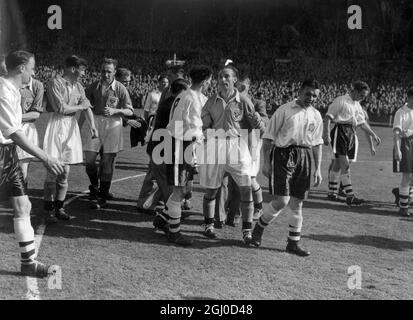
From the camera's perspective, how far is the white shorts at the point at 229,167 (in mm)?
6758

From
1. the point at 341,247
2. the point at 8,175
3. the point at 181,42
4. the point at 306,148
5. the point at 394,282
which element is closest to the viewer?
the point at 8,175

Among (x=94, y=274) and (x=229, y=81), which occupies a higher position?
(x=229, y=81)

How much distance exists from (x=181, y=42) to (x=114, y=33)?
528cm

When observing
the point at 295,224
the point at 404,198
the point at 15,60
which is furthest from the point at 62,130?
the point at 404,198

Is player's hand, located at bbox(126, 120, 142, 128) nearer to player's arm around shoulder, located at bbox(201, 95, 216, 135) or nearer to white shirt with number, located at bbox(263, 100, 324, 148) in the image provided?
player's arm around shoulder, located at bbox(201, 95, 216, 135)

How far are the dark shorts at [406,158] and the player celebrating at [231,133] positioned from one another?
3085 mm

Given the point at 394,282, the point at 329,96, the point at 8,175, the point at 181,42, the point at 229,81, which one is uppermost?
the point at 181,42

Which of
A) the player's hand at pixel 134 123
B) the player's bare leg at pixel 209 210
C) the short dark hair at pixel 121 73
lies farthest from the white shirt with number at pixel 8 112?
the short dark hair at pixel 121 73

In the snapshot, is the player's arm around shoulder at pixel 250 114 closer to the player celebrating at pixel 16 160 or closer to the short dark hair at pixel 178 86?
the short dark hair at pixel 178 86

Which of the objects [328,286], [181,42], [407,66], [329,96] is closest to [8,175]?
[328,286]

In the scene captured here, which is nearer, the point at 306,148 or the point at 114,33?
the point at 306,148

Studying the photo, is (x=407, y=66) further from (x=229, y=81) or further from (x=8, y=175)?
(x=8, y=175)
